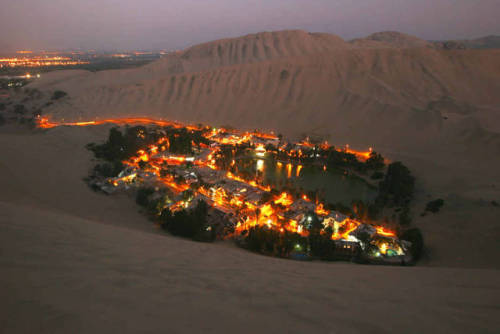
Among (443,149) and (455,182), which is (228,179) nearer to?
(455,182)

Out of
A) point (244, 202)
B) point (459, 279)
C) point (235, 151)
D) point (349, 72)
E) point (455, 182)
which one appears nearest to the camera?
point (459, 279)

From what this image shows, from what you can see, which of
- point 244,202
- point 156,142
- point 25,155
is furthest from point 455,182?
point 25,155

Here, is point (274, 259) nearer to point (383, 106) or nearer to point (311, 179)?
point (311, 179)

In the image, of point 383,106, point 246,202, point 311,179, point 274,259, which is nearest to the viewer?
point 274,259

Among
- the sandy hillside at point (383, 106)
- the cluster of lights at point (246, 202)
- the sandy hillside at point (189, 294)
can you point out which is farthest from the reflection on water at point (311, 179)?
the sandy hillside at point (189, 294)

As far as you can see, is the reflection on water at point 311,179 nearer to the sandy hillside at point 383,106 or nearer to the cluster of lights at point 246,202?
the cluster of lights at point 246,202

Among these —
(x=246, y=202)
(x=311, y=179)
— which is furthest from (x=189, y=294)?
(x=311, y=179)

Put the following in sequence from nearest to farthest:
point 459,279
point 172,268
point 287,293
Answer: point 287,293
point 172,268
point 459,279
